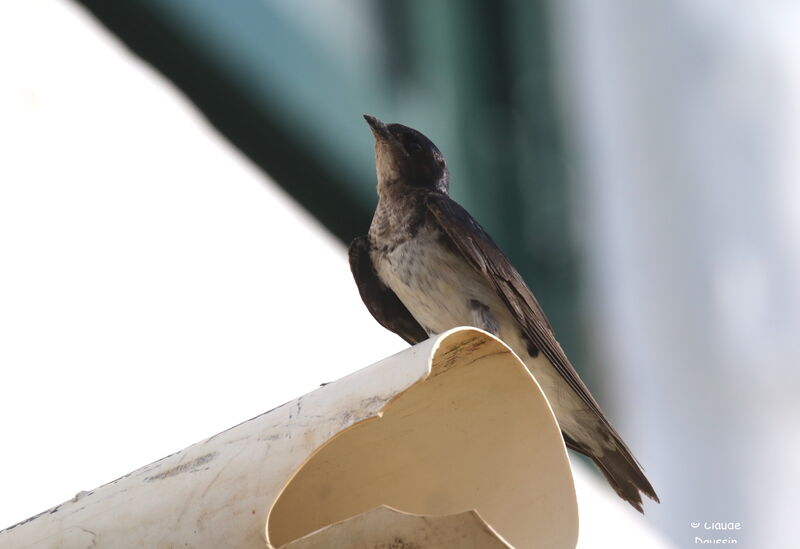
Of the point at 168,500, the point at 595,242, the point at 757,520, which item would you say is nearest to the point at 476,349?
the point at 168,500

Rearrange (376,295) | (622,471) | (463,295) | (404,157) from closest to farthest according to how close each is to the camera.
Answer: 1. (622,471)
2. (463,295)
3. (376,295)
4. (404,157)

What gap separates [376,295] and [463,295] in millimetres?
300

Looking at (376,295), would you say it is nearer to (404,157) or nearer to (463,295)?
(463,295)

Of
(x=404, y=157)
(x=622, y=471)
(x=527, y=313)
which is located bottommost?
(x=622, y=471)

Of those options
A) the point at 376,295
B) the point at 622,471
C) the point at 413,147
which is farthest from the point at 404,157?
the point at 622,471

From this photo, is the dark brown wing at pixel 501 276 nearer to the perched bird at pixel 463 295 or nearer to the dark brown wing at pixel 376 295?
the perched bird at pixel 463 295

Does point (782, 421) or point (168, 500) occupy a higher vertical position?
point (168, 500)

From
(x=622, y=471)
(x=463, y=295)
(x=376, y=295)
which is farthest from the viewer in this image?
(x=376, y=295)

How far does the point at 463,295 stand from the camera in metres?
2.64

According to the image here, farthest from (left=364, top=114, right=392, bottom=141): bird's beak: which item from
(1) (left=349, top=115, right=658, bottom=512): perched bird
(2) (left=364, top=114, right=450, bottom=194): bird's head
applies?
(1) (left=349, top=115, right=658, bottom=512): perched bird

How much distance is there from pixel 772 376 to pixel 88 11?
399 centimetres

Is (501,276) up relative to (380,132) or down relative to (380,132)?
down

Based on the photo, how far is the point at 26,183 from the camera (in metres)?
2.49

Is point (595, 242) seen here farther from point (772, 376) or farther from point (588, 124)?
point (772, 376)
